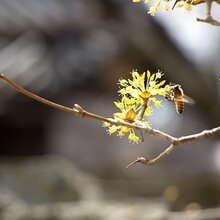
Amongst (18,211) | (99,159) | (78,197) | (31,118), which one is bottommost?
(18,211)

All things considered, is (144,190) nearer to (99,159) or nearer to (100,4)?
(99,159)

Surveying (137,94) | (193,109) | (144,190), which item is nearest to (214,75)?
(193,109)

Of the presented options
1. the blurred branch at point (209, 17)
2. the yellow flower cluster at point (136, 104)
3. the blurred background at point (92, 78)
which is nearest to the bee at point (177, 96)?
the yellow flower cluster at point (136, 104)

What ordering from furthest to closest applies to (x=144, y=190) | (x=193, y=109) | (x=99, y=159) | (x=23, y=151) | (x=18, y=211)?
(x=193, y=109) < (x=23, y=151) < (x=99, y=159) < (x=144, y=190) < (x=18, y=211)

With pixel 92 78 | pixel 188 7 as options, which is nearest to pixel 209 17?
pixel 188 7

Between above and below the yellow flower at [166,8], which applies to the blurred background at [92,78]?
above

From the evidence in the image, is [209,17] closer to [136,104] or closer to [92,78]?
[136,104]

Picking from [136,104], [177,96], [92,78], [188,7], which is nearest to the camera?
[188,7]

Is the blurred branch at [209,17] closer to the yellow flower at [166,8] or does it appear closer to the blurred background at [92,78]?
the yellow flower at [166,8]

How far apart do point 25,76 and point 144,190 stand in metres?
3.90

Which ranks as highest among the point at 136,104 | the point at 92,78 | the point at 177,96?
the point at 92,78

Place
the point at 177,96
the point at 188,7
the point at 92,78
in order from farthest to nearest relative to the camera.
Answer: the point at 92,78 < the point at 177,96 < the point at 188,7

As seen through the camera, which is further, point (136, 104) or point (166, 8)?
point (136, 104)

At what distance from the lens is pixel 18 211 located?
408cm
